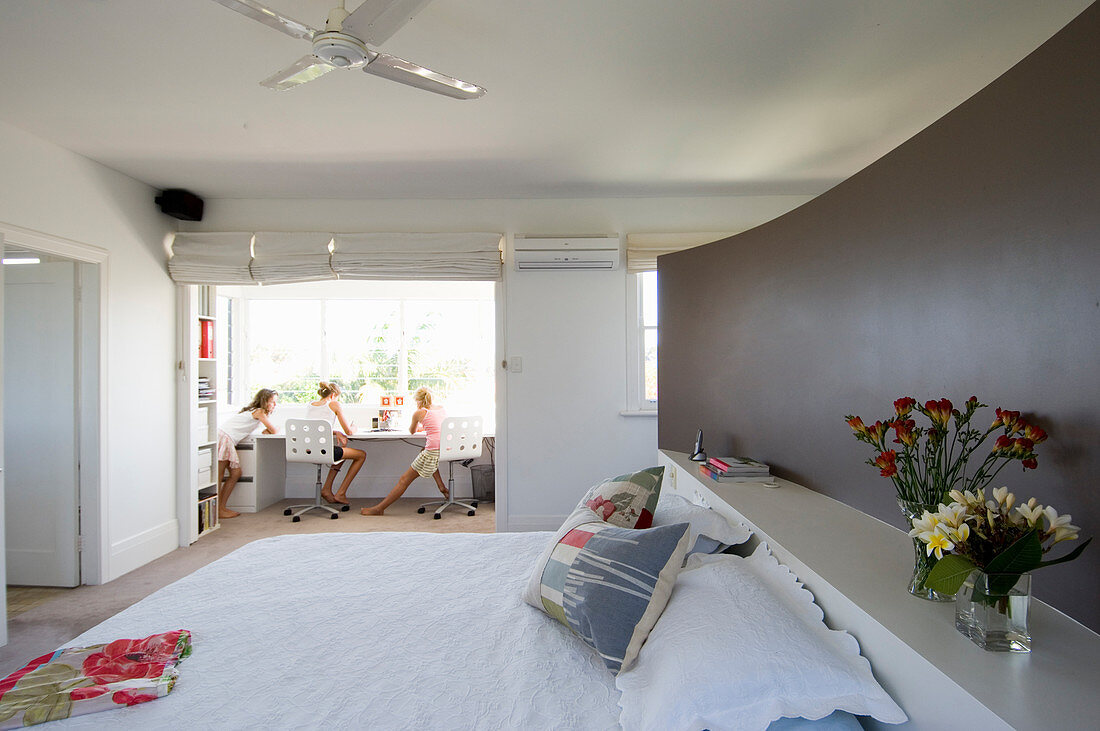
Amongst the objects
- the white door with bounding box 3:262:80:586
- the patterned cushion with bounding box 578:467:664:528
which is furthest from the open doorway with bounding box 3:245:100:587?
the patterned cushion with bounding box 578:467:664:528

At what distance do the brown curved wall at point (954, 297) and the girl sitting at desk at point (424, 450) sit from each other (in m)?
3.02

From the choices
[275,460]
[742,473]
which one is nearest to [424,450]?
[275,460]

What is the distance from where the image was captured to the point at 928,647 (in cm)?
105

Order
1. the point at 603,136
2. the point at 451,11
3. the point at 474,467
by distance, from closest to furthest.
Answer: the point at 451,11
the point at 603,136
the point at 474,467

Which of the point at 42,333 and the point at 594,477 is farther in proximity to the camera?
the point at 594,477

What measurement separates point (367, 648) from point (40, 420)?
3543 mm

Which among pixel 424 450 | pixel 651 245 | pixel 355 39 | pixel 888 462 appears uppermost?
pixel 355 39

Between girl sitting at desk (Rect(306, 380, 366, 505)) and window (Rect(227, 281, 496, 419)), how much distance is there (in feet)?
3.15

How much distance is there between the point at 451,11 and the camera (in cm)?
224

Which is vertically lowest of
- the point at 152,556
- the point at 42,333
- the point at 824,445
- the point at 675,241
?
the point at 152,556

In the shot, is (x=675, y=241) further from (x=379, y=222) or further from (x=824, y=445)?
(x=824, y=445)

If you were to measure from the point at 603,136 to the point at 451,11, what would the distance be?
4.56ft

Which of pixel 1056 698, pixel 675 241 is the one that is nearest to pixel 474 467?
pixel 675 241

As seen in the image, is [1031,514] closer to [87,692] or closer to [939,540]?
[939,540]
